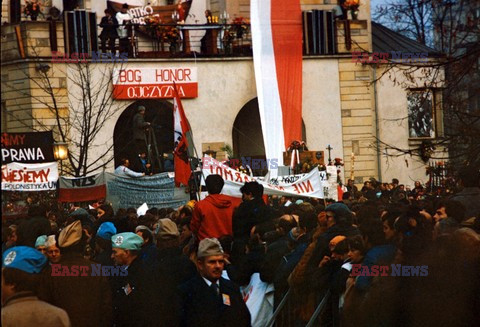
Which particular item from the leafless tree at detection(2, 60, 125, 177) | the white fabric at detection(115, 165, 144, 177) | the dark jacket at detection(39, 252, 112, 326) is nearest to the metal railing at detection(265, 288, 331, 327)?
the dark jacket at detection(39, 252, 112, 326)

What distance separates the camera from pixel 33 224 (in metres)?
13.0

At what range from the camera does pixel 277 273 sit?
13164 millimetres

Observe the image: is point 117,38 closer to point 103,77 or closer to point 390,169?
point 103,77

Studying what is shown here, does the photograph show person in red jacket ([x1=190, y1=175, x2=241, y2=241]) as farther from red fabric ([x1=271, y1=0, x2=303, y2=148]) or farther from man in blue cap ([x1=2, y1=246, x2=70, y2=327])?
red fabric ([x1=271, y1=0, x2=303, y2=148])

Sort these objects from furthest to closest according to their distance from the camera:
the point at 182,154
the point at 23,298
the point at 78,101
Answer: the point at 78,101 < the point at 182,154 < the point at 23,298

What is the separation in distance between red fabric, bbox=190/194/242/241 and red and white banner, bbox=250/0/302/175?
2115 centimetres

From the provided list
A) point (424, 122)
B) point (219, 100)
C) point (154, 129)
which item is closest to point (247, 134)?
point (219, 100)

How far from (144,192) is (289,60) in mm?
12394

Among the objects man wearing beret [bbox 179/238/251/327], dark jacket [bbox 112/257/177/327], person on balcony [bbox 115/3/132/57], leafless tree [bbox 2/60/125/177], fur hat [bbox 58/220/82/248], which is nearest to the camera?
man wearing beret [bbox 179/238/251/327]

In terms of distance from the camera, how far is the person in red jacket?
15102mm

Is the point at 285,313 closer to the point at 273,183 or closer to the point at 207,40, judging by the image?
the point at 273,183

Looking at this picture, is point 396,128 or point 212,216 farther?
point 396,128

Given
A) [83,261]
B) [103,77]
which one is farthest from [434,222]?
[103,77]

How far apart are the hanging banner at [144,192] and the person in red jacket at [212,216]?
1136 centimetres
